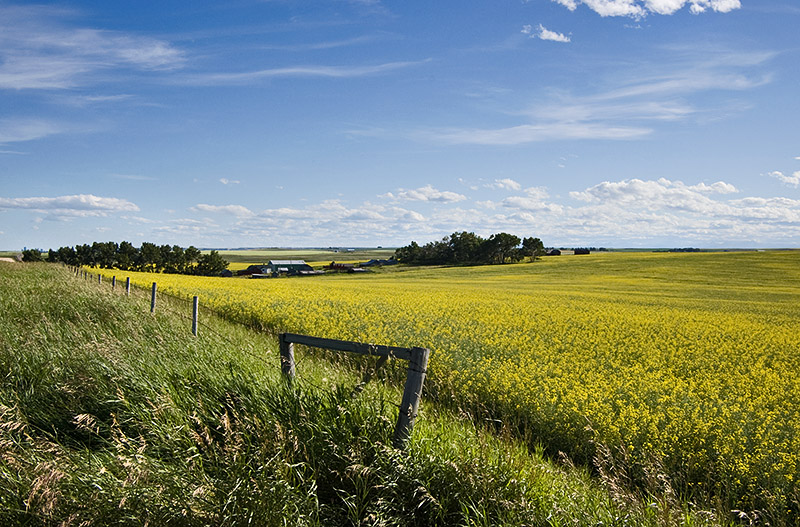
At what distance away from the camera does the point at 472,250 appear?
10350 centimetres

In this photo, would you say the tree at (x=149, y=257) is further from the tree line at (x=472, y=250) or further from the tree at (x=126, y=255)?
the tree line at (x=472, y=250)

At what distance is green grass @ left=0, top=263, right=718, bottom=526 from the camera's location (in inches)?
128

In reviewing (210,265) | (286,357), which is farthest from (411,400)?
(210,265)

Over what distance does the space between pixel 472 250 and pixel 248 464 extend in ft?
332

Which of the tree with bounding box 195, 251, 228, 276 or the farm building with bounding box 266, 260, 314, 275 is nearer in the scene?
the farm building with bounding box 266, 260, 314, 275

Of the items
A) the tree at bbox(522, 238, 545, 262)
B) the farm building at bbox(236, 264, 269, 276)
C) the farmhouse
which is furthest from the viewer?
the tree at bbox(522, 238, 545, 262)

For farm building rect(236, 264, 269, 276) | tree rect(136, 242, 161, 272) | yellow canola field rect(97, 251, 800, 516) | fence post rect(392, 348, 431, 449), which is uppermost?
tree rect(136, 242, 161, 272)

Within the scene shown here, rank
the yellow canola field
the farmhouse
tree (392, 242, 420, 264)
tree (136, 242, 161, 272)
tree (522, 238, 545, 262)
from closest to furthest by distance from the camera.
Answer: the yellow canola field, the farmhouse, tree (136, 242, 161, 272), tree (522, 238, 545, 262), tree (392, 242, 420, 264)

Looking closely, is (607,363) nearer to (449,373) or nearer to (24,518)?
(449,373)

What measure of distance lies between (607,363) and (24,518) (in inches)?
406

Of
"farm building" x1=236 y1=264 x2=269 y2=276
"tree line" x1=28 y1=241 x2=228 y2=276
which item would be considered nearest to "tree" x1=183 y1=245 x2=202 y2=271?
"tree line" x1=28 y1=241 x2=228 y2=276

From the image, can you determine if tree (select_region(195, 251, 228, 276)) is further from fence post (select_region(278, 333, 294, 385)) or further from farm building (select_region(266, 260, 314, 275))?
fence post (select_region(278, 333, 294, 385))

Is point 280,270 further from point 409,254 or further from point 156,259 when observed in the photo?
point 409,254

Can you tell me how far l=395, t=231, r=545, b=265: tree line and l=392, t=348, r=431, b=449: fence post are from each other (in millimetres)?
96272
